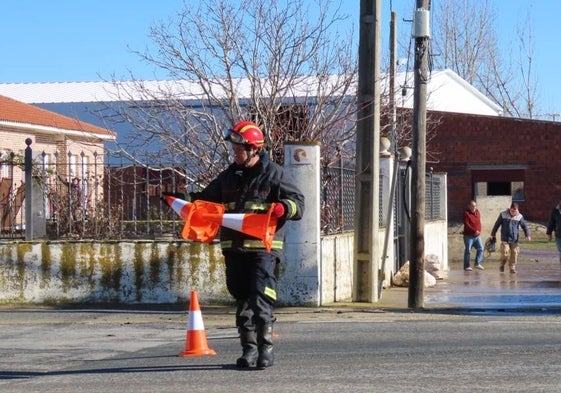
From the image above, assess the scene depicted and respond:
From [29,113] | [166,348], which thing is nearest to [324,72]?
[166,348]

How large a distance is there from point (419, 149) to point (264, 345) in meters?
6.56

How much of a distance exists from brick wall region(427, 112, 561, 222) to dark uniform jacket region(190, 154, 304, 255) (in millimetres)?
36977

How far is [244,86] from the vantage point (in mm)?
24391

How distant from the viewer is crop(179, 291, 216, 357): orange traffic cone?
9.52 meters

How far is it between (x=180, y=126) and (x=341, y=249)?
15.0ft

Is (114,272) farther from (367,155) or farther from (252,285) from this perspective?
(252,285)

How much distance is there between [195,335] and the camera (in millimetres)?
9586

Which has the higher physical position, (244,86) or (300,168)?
(244,86)

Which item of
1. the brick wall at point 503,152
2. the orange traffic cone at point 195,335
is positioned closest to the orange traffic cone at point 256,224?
the orange traffic cone at point 195,335

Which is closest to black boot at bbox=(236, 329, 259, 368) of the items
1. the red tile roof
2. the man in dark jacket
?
the man in dark jacket

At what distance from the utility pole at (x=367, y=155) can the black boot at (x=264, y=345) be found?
631 cm

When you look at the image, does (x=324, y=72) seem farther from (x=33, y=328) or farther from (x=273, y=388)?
(x=273, y=388)

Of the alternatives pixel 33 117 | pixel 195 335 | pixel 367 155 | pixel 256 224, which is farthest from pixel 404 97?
pixel 256 224

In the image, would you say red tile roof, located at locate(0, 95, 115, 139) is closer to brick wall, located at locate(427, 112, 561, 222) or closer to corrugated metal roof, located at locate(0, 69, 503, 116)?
corrugated metal roof, located at locate(0, 69, 503, 116)
